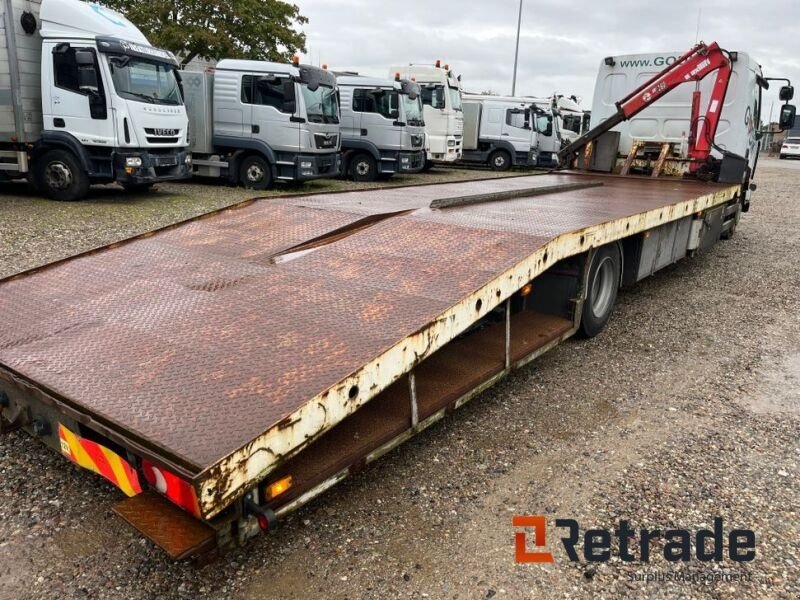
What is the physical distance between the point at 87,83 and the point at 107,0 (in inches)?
533

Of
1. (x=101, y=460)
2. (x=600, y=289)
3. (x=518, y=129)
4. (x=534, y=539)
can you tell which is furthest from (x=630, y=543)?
(x=518, y=129)

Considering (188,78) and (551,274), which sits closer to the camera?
(551,274)

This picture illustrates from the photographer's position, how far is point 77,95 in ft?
34.0

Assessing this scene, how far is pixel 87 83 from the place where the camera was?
10211mm

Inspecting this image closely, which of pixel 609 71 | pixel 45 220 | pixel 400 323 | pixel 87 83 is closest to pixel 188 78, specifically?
pixel 87 83

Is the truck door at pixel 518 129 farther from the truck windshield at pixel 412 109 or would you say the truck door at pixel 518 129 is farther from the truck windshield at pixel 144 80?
the truck windshield at pixel 144 80

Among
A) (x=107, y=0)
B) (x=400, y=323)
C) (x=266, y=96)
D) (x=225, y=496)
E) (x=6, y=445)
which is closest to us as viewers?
(x=225, y=496)

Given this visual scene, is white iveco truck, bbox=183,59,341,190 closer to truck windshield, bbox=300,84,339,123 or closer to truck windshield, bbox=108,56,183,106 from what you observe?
truck windshield, bbox=300,84,339,123

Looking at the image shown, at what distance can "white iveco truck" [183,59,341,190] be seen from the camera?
1330cm

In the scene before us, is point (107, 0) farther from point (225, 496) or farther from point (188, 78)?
point (225, 496)

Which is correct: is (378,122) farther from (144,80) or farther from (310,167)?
(144,80)

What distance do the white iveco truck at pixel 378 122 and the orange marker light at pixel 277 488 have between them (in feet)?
48.3

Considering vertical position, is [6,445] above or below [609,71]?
below

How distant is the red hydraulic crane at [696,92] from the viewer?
25.9 ft
